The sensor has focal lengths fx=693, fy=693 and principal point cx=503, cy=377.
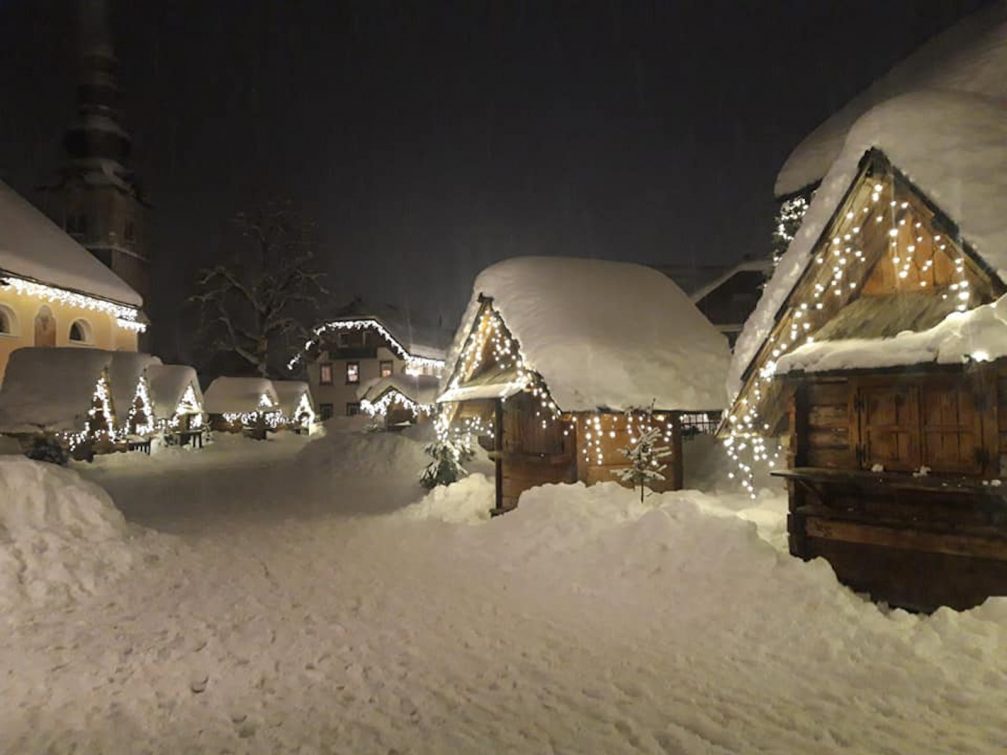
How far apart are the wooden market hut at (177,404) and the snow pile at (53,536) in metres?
23.8

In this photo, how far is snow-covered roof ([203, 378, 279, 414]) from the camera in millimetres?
44219

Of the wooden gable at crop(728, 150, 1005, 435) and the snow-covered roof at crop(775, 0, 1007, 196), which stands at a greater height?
the snow-covered roof at crop(775, 0, 1007, 196)

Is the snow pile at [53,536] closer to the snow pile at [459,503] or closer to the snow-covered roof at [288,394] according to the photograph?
the snow pile at [459,503]

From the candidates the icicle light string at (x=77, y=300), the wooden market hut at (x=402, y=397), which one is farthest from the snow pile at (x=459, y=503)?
the wooden market hut at (x=402, y=397)

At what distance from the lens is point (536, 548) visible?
34.0ft

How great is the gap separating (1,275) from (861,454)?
29.5 metres

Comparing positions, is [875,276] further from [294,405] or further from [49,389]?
[294,405]

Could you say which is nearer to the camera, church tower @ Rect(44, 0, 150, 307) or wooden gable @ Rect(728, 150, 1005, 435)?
wooden gable @ Rect(728, 150, 1005, 435)

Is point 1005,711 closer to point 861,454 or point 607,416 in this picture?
point 861,454

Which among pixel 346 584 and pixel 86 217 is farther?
pixel 86 217

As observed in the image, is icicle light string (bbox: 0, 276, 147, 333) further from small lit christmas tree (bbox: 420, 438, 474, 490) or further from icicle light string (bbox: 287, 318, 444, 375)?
small lit christmas tree (bbox: 420, 438, 474, 490)

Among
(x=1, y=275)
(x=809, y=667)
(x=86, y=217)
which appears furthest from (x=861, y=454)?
(x=86, y=217)

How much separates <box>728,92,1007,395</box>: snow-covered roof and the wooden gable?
11 centimetres

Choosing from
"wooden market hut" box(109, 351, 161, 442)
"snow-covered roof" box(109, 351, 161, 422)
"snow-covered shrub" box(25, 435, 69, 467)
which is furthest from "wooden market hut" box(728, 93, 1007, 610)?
"snow-covered roof" box(109, 351, 161, 422)
